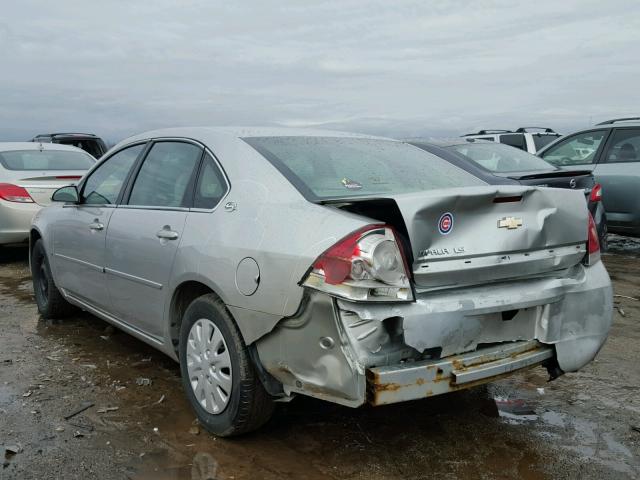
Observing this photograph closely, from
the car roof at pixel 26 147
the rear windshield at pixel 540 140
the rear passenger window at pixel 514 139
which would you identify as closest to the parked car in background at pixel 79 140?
the car roof at pixel 26 147

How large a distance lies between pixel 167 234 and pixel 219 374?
2.76ft

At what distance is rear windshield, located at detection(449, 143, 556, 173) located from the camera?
7574 mm

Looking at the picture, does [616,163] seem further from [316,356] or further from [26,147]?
[26,147]

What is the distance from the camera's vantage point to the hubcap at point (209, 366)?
313 cm

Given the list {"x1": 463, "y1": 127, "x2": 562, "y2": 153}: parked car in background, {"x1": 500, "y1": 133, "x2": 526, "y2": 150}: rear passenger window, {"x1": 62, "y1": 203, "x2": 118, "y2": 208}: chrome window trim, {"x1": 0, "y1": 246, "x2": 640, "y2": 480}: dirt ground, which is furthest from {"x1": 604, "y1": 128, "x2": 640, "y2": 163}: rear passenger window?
{"x1": 62, "y1": 203, "x2": 118, "y2": 208}: chrome window trim

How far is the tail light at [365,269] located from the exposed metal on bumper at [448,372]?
30 centimetres

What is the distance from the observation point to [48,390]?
3.98m

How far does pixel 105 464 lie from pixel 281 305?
1.20 metres

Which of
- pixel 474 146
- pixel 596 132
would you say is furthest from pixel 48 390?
pixel 596 132

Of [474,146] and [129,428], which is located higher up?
[474,146]

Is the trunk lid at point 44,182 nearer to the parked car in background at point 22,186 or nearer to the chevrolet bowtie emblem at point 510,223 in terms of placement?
the parked car in background at point 22,186

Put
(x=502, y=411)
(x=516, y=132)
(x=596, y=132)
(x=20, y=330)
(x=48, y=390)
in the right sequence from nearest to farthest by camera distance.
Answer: (x=502, y=411)
(x=48, y=390)
(x=20, y=330)
(x=596, y=132)
(x=516, y=132)

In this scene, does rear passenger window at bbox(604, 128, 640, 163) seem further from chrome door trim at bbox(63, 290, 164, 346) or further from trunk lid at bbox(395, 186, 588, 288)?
chrome door trim at bbox(63, 290, 164, 346)

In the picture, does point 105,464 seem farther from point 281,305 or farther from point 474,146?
point 474,146
